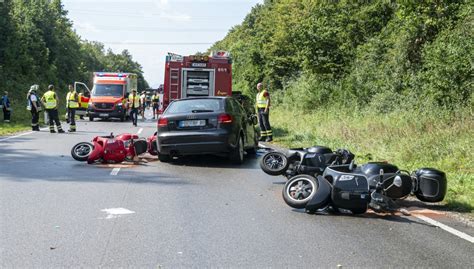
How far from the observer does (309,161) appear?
836 centimetres

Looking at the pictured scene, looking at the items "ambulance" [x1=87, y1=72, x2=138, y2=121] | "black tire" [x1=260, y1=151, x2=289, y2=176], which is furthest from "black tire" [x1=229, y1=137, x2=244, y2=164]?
"ambulance" [x1=87, y1=72, x2=138, y2=121]

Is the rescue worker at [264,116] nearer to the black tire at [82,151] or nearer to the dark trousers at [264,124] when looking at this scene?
the dark trousers at [264,124]

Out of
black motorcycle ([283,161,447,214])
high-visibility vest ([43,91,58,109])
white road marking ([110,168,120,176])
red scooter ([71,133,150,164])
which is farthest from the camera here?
high-visibility vest ([43,91,58,109])

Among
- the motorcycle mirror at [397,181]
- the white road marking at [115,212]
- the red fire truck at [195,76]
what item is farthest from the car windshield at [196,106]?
the red fire truck at [195,76]

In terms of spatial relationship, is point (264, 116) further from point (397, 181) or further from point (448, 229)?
point (448, 229)

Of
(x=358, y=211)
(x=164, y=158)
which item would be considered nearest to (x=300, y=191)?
(x=358, y=211)

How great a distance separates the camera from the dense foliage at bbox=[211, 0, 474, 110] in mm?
17469

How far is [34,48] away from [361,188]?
55366mm

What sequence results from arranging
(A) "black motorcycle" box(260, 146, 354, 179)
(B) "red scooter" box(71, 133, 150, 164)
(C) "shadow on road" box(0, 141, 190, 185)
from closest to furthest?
(A) "black motorcycle" box(260, 146, 354, 179) → (C) "shadow on road" box(0, 141, 190, 185) → (B) "red scooter" box(71, 133, 150, 164)

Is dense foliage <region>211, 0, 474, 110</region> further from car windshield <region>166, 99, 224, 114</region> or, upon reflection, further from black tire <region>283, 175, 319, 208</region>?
black tire <region>283, 175, 319, 208</region>

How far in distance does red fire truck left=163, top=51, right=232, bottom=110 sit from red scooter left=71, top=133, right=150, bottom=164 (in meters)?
8.20

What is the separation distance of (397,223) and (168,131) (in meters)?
6.03

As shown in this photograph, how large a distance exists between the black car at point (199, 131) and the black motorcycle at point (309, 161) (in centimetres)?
241

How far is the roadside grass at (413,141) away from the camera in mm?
9539
